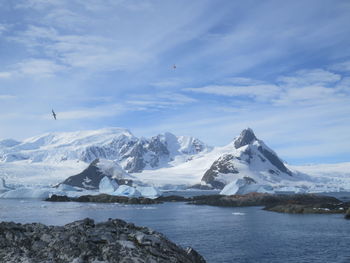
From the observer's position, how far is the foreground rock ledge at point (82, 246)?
59.1 feet

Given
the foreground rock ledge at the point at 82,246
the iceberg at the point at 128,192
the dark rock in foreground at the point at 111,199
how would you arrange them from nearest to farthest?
the foreground rock ledge at the point at 82,246
the dark rock in foreground at the point at 111,199
the iceberg at the point at 128,192

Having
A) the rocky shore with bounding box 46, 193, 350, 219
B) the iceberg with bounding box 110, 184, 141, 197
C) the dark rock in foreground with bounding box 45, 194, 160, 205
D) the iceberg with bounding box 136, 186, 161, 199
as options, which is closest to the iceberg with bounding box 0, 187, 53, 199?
the dark rock in foreground with bounding box 45, 194, 160, 205

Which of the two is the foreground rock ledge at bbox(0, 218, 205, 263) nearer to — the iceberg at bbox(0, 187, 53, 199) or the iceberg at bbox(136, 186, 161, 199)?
the iceberg at bbox(136, 186, 161, 199)

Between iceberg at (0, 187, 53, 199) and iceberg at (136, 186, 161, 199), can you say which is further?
iceberg at (136, 186, 161, 199)

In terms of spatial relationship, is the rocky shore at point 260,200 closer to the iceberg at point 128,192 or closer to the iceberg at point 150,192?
the iceberg at point 150,192

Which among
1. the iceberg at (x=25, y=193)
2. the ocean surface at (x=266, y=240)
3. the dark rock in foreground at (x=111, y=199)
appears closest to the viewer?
the ocean surface at (x=266, y=240)

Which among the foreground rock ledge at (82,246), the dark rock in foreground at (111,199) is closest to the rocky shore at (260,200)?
the dark rock in foreground at (111,199)

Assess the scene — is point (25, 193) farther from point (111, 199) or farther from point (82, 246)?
point (82, 246)

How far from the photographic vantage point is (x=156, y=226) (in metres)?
56.2

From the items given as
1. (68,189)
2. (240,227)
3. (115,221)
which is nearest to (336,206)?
(240,227)

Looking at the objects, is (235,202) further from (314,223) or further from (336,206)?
(314,223)

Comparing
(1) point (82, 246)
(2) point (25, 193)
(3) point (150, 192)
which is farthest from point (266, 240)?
(2) point (25, 193)

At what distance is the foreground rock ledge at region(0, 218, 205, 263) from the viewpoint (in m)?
18.0

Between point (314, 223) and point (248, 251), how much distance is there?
2733 cm
